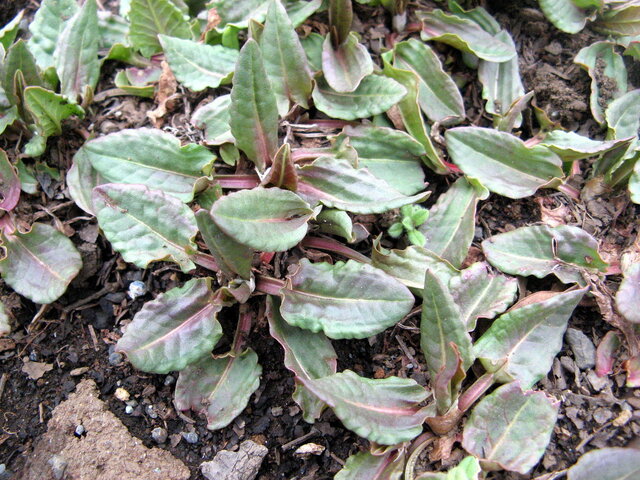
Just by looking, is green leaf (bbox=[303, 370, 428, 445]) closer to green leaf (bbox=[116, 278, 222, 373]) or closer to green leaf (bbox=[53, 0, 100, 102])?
green leaf (bbox=[116, 278, 222, 373])

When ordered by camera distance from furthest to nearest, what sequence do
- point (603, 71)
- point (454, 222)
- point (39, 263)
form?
point (603, 71) → point (454, 222) → point (39, 263)

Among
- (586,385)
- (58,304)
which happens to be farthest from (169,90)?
(586,385)

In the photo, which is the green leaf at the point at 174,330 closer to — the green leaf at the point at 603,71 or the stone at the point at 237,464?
the stone at the point at 237,464

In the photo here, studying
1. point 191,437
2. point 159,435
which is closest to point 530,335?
point 191,437

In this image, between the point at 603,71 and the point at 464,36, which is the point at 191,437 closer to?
the point at 464,36

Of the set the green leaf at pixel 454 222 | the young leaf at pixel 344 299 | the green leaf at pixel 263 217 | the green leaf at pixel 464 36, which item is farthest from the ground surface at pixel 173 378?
the green leaf at pixel 263 217
